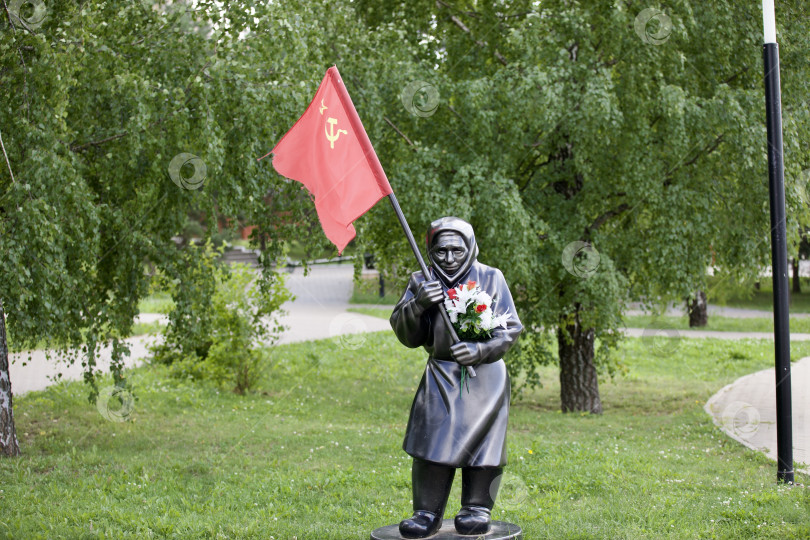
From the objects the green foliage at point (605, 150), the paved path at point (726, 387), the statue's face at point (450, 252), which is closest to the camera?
the statue's face at point (450, 252)

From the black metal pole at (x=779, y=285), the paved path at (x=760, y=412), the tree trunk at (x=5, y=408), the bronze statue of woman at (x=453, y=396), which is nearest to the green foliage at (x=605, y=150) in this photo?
the paved path at (x=760, y=412)

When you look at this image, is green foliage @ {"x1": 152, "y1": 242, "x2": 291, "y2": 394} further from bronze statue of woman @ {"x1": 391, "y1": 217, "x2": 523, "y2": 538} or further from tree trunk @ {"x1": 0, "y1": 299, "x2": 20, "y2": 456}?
bronze statue of woman @ {"x1": 391, "y1": 217, "x2": 523, "y2": 538}

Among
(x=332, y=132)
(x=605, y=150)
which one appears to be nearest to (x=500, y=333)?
(x=332, y=132)

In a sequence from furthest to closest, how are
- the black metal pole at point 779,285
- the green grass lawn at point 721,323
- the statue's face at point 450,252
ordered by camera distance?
the green grass lawn at point 721,323, the black metal pole at point 779,285, the statue's face at point 450,252

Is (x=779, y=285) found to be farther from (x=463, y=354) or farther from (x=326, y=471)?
(x=326, y=471)

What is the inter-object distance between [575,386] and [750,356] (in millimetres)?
6878

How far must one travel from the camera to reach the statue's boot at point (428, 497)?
15.7 ft

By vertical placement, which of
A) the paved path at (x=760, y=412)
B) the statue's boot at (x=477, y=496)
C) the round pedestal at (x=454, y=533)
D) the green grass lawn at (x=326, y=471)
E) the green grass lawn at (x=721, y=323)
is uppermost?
the statue's boot at (x=477, y=496)

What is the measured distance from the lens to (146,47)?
874 cm

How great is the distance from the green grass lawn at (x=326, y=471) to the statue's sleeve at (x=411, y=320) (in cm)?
204

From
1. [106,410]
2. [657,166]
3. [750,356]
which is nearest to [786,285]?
[657,166]

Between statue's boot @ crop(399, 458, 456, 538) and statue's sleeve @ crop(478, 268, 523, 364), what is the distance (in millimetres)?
677

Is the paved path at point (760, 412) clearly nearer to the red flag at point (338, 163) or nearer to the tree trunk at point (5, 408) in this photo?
the red flag at point (338, 163)

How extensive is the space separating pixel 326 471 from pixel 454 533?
3400 mm
